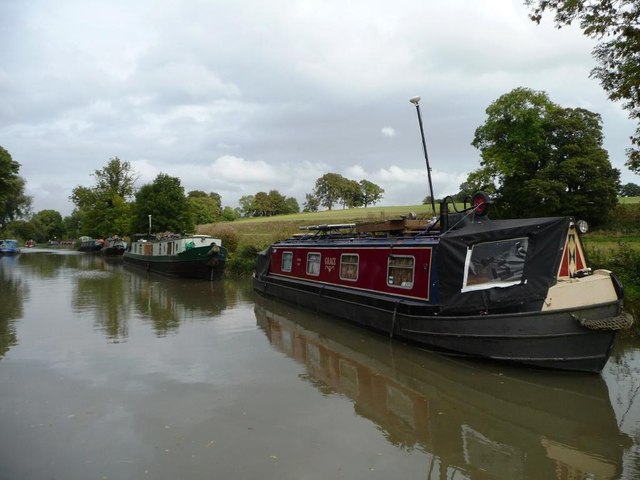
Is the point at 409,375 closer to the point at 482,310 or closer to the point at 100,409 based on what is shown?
the point at 482,310

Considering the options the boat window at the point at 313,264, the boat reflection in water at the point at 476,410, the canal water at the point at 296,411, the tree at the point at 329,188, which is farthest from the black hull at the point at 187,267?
the tree at the point at 329,188

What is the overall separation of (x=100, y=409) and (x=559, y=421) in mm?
5310

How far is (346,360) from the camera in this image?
7.95 m

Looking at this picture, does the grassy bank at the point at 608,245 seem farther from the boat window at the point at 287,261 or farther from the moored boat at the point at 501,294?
the moored boat at the point at 501,294

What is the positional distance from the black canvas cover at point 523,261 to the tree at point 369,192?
74654 millimetres

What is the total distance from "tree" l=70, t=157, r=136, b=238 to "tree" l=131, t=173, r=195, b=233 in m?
14.7

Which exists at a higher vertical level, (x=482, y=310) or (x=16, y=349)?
(x=482, y=310)

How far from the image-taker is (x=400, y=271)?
8.91 metres

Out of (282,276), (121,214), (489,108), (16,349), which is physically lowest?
(16,349)

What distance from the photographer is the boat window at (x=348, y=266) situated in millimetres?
10449

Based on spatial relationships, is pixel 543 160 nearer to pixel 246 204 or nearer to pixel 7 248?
pixel 7 248

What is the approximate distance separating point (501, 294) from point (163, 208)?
32.9 m

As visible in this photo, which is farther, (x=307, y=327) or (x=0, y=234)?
(x=0, y=234)

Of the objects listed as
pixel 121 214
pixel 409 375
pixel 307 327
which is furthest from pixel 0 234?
pixel 409 375
